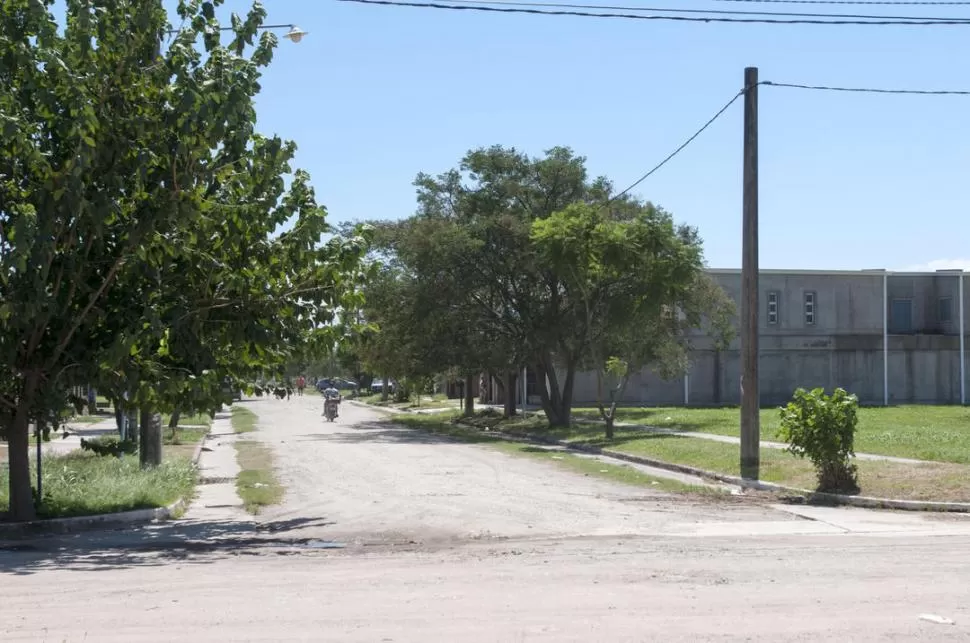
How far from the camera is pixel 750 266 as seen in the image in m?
20.3

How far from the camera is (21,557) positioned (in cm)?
1209

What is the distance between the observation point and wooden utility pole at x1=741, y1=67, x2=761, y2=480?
20.2 m

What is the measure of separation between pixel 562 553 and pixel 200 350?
19.0 ft

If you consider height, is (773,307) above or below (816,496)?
above

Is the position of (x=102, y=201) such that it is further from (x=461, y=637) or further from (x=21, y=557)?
(x=461, y=637)

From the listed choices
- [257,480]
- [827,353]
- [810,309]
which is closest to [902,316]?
[827,353]

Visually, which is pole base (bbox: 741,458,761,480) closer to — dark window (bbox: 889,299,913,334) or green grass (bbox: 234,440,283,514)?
green grass (bbox: 234,440,283,514)

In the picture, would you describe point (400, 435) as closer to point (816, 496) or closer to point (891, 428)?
point (891, 428)

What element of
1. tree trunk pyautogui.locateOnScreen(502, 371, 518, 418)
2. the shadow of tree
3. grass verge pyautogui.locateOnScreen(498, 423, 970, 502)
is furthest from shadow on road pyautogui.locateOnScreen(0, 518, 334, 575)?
tree trunk pyautogui.locateOnScreen(502, 371, 518, 418)

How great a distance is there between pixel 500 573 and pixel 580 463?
50.4 feet

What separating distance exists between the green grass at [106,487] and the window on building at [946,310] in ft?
165

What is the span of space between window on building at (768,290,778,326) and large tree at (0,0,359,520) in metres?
46.5

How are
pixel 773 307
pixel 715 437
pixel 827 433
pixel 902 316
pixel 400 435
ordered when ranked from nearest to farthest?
pixel 827 433
pixel 715 437
pixel 400 435
pixel 773 307
pixel 902 316

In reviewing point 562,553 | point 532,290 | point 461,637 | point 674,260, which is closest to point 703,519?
point 562,553
